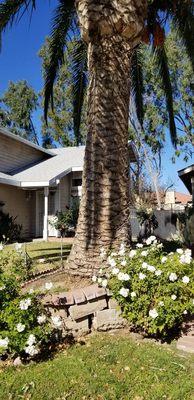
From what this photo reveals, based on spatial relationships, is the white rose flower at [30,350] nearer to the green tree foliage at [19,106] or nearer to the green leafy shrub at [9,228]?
A: the green leafy shrub at [9,228]

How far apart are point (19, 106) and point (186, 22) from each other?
32104 mm

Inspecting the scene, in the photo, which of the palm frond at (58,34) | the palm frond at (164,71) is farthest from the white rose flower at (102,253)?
the palm frond at (164,71)

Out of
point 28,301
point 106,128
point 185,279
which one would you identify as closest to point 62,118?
point 106,128

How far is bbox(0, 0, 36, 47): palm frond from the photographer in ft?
27.3

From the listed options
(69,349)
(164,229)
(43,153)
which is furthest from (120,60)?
(43,153)

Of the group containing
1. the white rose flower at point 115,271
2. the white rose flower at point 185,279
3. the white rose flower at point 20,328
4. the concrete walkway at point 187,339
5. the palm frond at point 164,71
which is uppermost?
the palm frond at point 164,71

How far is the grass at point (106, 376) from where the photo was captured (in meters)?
3.52

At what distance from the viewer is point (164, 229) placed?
64.2 feet

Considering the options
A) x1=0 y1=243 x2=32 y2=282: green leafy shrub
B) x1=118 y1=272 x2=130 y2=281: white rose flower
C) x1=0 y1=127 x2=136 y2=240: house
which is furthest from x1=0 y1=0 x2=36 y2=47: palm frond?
x1=0 y1=127 x2=136 y2=240: house

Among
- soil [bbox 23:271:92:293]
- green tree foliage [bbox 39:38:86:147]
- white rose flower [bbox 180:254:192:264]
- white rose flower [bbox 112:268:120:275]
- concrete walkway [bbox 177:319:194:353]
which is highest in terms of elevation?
green tree foliage [bbox 39:38:86:147]

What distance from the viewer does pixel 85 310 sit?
4.82m

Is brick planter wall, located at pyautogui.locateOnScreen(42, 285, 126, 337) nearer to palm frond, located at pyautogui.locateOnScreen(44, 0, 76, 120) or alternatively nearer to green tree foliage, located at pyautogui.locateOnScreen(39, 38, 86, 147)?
palm frond, located at pyautogui.locateOnScreen(44, 0, 76, 120)

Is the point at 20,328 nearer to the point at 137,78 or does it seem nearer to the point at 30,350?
the point at 30,350

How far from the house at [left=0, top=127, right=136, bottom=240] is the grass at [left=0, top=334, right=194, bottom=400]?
44.9 ft
